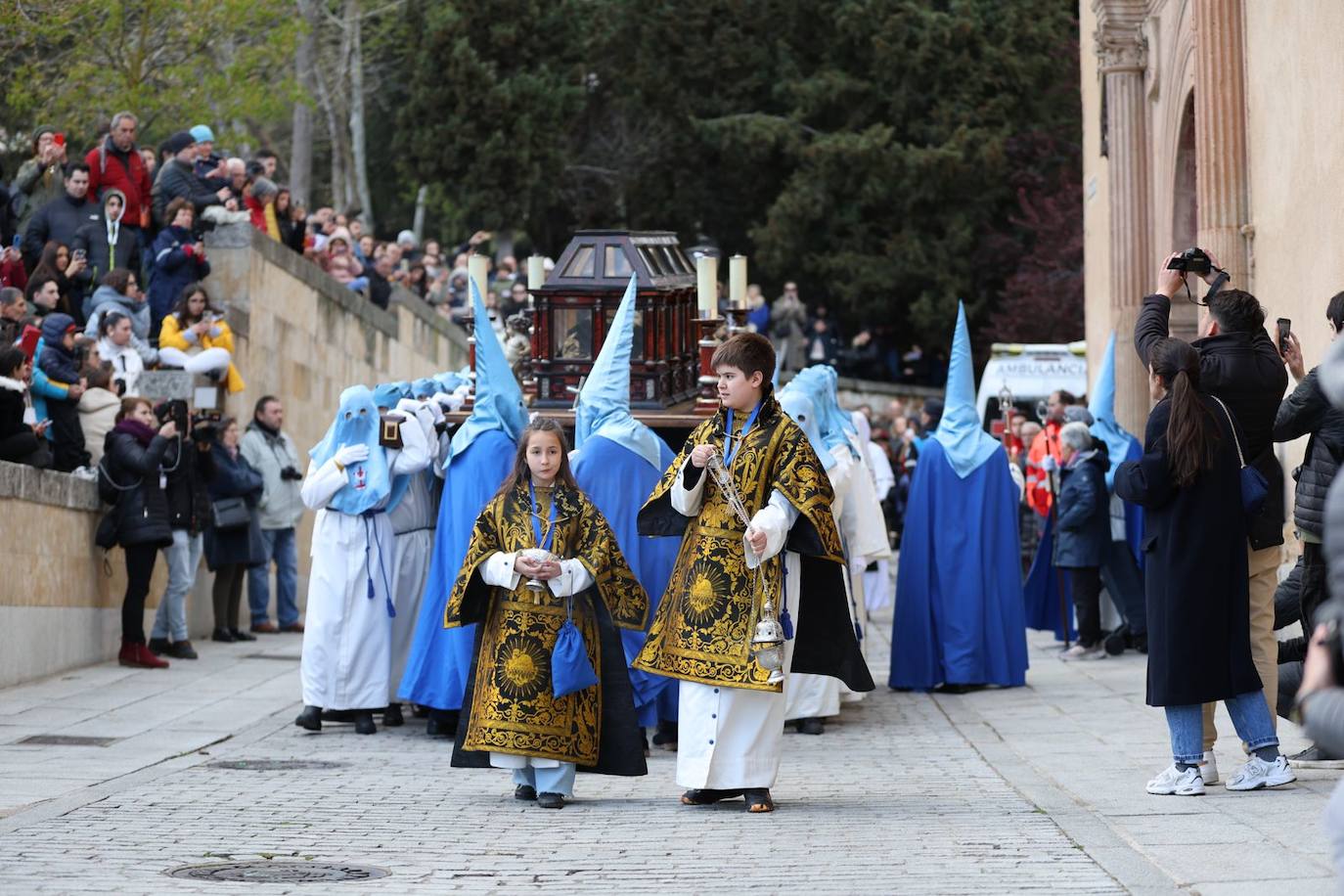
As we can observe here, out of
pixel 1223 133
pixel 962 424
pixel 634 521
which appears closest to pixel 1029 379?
pixel 1223 133

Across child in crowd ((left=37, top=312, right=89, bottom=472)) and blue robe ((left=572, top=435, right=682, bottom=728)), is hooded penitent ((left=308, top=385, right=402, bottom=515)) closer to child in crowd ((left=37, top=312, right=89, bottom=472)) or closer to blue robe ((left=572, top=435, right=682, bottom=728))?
blue robe ((left=572, top=435, right=682, bottom=728))

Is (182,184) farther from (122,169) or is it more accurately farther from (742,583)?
(742,583)

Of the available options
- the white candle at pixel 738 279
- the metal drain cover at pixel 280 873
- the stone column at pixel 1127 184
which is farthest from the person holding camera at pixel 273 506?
the metal drain cover at pixel 280 873

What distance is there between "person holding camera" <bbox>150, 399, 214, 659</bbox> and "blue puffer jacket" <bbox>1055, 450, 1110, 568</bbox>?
6.46 metres

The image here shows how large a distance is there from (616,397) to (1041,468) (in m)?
7.88

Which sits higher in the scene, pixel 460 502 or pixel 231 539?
pixel 460 502

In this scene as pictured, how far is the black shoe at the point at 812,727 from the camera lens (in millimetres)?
11716

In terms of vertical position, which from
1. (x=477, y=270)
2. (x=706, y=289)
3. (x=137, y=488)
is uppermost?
(x=477, y=270)

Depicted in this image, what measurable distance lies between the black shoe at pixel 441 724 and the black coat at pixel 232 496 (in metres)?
5.57

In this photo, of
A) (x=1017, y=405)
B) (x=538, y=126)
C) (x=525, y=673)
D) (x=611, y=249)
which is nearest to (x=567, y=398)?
(x=611, y=249)

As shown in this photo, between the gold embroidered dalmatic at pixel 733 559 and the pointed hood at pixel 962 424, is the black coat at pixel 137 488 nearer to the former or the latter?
the pointed hood at pixel 962 424

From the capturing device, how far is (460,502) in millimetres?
11211

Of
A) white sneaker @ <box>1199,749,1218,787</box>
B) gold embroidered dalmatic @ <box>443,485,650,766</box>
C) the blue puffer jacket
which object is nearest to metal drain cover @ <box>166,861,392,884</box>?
gold embroidered dalmatic @ <box>443,485,650,766</box>

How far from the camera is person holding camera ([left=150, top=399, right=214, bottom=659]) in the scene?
1505cm
